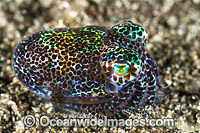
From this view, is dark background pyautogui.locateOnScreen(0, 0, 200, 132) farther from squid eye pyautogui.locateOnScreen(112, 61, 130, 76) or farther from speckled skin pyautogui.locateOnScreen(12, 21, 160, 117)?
squid eye pyautogui.locateOnScreen(112, 61, 130, 76)

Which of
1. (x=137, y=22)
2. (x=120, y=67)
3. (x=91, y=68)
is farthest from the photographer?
(x=137, y=22)

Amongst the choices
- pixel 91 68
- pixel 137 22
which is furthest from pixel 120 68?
pixel 137 22

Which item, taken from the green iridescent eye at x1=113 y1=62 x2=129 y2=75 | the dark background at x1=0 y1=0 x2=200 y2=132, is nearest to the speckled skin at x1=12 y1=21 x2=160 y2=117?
the green iridescent eye at x1=113 y1=62 x2=129 y2=75

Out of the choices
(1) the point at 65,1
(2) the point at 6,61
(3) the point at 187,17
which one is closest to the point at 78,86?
(2) the point at 6,61

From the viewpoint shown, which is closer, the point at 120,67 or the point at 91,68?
the point at 120,67

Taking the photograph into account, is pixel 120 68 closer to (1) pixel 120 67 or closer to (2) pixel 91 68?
(1) pixel 120 67

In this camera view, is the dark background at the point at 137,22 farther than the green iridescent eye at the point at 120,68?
Yes

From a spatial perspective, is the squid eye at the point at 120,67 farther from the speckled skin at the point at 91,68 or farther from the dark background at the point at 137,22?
the dark background at the point at 137,22

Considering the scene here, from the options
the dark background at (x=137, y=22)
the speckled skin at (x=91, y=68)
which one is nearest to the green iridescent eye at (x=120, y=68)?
the speckled skin at (x=91, y=68)
